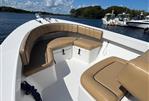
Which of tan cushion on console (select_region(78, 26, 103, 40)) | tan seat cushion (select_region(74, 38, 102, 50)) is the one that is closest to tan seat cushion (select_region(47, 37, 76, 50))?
tan seat cushion (select_region(74, 38, 102, 50))

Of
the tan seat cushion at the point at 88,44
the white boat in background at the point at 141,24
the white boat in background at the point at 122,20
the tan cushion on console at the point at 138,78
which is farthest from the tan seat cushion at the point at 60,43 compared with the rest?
the white boat in background at the point at 122,20

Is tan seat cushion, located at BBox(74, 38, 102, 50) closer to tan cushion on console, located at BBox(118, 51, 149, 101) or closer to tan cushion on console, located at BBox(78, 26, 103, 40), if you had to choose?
tan cushion on console, located at BBox(78, 26, 103, 40)

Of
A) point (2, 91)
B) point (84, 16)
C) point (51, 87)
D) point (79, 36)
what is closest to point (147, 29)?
point (79, 36)

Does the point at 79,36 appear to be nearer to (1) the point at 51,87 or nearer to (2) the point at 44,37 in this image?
(2) the point at 44,37

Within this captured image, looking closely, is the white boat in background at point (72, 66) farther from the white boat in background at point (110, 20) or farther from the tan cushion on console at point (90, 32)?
the white boat in background at point (110, 20)

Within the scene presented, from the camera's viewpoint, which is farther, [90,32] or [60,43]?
[90,32]

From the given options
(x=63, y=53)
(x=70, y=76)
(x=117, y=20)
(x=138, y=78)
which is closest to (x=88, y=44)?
(x=63, y=53)

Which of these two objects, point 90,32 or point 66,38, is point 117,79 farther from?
point 66,38
